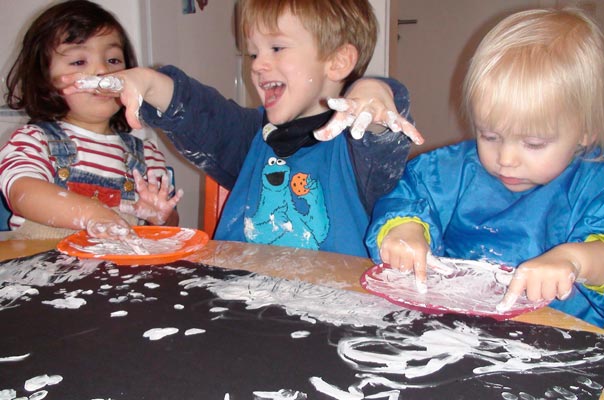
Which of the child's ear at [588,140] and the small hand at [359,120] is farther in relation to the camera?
the child's ear at [588,140]

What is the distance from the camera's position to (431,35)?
3895 millimetres

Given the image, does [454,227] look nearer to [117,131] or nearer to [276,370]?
[276,370]

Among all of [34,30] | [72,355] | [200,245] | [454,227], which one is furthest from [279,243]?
[34,30]

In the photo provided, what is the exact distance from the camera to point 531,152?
0.90 metres

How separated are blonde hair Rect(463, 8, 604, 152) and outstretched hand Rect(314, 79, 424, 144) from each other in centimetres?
16

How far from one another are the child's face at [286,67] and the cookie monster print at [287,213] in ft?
0.44

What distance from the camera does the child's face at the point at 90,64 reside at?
1.42 m

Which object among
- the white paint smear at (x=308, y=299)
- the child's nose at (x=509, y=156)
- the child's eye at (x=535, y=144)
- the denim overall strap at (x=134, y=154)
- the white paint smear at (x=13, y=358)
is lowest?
the white paint smear at (x=308, y=299)

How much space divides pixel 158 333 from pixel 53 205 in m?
0.62

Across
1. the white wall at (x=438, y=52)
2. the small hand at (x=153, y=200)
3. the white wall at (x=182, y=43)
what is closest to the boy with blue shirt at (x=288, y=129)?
the small hand at (x=153, y=200)

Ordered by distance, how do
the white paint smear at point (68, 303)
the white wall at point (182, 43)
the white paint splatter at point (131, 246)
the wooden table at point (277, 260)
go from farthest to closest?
the white wall at point (182, 43) → the white paint splatter at point (131, 246) → the wooden table at point (277, 260) → the white paint smear at point (68, 303)

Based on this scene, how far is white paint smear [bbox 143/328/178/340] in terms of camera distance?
64 centimetres

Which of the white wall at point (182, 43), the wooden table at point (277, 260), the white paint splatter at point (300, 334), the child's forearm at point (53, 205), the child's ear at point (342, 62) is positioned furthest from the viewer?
the white wall at point (182, 43)

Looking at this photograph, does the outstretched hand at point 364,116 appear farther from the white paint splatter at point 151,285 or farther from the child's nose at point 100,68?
the child's nose at point 100,68
